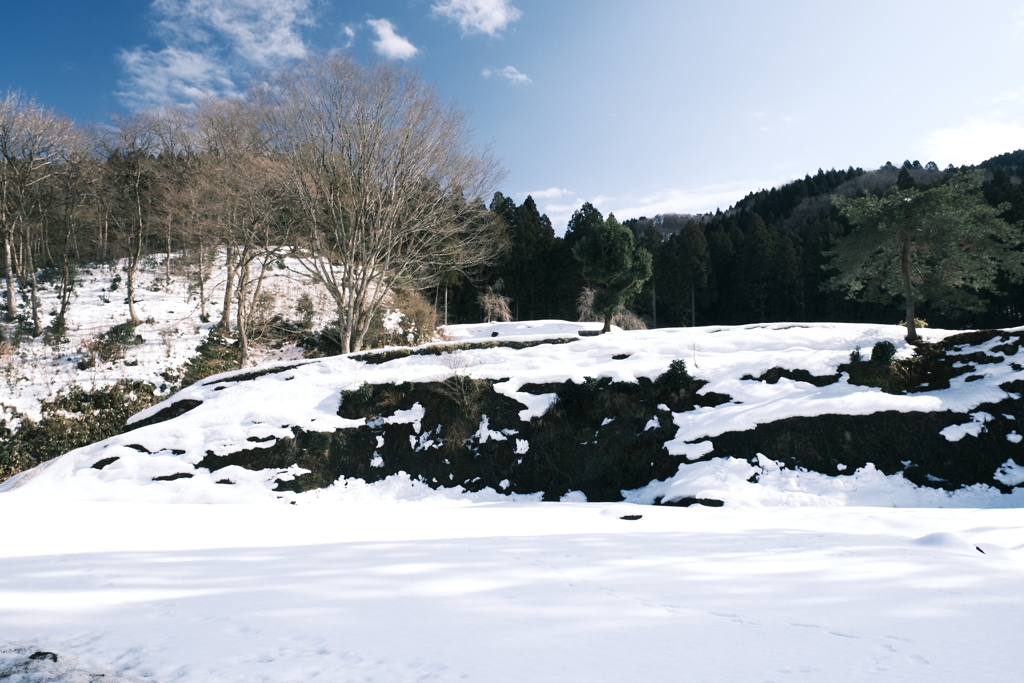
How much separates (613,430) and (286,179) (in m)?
14.6

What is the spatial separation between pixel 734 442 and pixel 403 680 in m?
9.77

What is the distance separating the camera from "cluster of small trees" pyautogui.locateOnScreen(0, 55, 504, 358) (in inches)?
630

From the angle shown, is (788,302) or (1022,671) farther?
(788,302)

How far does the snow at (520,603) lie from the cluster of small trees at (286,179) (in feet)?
44.1

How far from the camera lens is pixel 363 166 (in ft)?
53.4

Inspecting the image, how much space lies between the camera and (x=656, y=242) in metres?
44.6

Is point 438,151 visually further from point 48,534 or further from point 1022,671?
point 1022,671

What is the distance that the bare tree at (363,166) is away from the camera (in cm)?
1566

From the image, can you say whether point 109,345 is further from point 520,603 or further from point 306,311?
point 520,603

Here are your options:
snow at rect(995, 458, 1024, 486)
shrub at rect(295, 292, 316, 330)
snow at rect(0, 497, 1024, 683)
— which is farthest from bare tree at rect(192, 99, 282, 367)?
snow at rect(995, 458, 1024, 486)

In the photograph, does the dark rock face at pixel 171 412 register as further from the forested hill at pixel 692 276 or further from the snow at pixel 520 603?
the forested hill at pixel 692 276

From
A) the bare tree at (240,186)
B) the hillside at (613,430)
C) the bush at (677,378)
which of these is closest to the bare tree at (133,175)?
the bare tree at (240,186)

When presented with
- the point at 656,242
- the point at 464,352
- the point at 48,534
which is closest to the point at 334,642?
the point at 48,534

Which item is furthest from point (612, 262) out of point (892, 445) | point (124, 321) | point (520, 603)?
point (124, 321)
